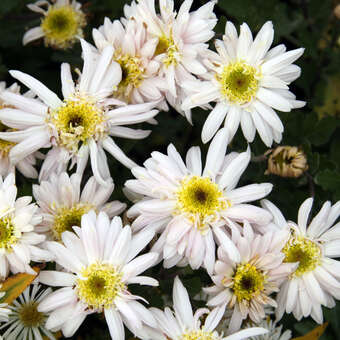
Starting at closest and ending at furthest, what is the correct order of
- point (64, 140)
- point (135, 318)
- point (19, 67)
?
point (135, 318) → point (64, 140) → point (19, 67)

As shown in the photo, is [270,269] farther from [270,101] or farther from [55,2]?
[55,2]

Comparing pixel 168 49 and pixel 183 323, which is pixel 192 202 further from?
pixel 168 49

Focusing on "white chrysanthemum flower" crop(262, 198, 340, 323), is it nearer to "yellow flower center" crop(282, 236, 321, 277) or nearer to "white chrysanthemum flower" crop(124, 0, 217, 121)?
"yellow flower center" crop(282, 236, 321, 277)

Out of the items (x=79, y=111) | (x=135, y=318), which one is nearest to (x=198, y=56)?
(x=79, y=111)

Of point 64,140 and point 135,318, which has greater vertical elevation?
point 64,140

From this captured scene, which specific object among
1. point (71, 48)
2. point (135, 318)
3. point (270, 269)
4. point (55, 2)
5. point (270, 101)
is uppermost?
point (55, 2)

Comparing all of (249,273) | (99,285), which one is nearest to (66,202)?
(99,285)

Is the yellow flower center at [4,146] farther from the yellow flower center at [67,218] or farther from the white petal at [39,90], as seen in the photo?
the yellow flower center at [67,218]
